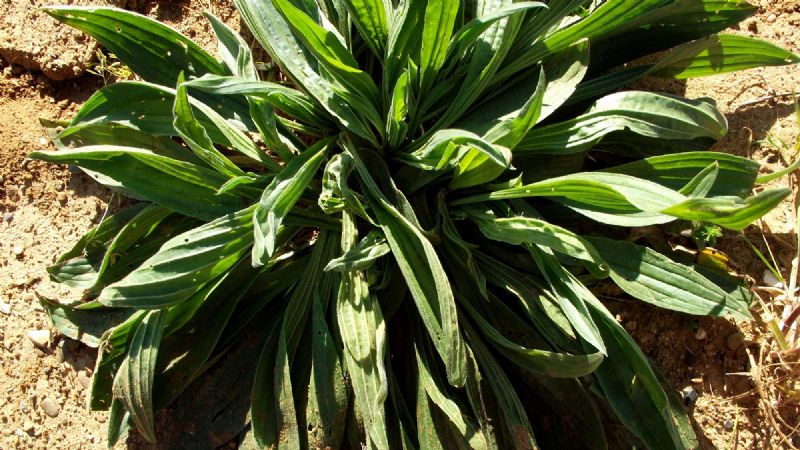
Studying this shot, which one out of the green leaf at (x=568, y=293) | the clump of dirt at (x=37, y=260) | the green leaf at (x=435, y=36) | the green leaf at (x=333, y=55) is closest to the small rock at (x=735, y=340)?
the green leaf at (x=568, y=293)

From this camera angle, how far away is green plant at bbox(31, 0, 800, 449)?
90.0 inches

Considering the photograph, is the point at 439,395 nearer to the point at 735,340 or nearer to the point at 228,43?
the point at 735,340

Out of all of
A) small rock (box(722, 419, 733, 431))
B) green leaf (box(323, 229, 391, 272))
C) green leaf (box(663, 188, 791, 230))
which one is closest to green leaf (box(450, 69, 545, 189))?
green leaf (box(323, 229, 391, 272))

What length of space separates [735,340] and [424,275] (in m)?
1.28

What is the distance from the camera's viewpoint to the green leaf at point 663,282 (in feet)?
7.66

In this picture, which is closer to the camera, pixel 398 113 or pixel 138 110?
pixel 398 113

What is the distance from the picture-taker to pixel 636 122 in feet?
7.88

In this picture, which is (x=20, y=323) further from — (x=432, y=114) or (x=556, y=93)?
(x=556, y=93)

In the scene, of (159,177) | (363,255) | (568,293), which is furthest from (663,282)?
(159,177)

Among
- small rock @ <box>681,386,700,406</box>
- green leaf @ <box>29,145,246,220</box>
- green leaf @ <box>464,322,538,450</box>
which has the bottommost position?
small rock @ <box>681,386,700,406</box>

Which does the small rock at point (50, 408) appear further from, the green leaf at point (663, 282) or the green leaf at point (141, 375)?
the green leaf at point (663, 282)

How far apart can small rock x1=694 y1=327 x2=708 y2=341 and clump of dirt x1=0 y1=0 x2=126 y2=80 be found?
8.80ft

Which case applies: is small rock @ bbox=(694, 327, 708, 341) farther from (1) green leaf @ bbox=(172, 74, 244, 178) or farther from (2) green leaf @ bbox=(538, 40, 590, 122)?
(1) green leaf @ bbox=(172, 74, 244, 178)

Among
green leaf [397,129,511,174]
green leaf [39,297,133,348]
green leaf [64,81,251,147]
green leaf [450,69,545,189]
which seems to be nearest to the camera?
green leaf [397,129,511,174]
